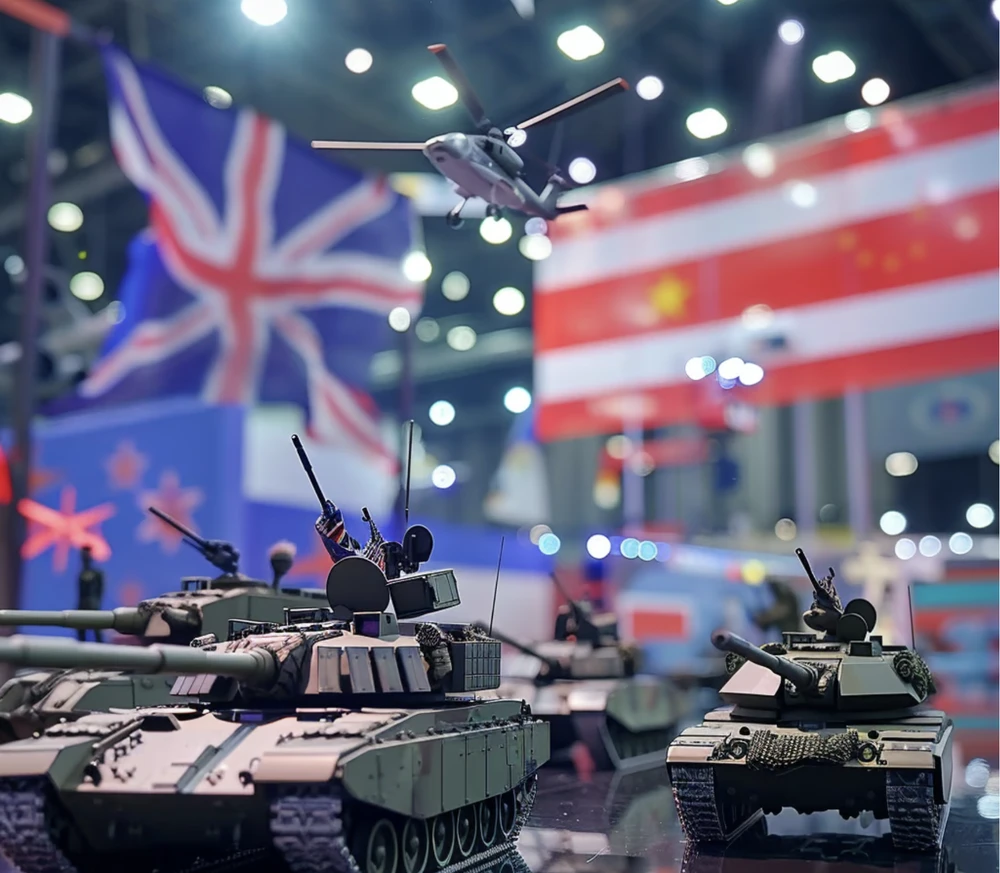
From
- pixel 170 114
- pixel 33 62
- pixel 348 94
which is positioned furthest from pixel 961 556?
pixel 33 62

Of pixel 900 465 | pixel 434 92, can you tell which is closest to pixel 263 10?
pixel 434 92

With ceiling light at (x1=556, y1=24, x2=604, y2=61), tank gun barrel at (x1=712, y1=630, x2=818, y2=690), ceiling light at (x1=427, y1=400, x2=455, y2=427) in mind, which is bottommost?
tank gun barrel at (x1=712, y1=630, x2=818, y2=690)

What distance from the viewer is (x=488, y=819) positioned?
10.1 meters

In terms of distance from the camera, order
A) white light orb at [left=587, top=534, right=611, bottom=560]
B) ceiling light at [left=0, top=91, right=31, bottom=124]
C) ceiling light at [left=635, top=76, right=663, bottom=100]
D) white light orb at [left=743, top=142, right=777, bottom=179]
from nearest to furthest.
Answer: ceiling light at [left=635, top=76, right=663, bottom=100] < ceiling light at [left=0, top=91, right=31, bottom=124] < white light orb at [left=743, top=142, right=777, bottom=179] < white light orb at [left=587, top=534, right=611, bottom=560]

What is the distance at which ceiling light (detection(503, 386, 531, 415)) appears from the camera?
93.0 feet

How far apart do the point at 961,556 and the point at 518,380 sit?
17.3m

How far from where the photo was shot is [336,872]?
7.75 m

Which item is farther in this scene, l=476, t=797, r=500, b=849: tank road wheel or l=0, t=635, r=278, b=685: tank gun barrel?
l=476, t=797, r=500, b=849: tank road wheel

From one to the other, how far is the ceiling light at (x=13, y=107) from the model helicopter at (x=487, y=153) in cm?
953

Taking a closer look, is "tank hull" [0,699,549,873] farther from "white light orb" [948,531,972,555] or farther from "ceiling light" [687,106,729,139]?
"white light orb" [948,531,972,555]

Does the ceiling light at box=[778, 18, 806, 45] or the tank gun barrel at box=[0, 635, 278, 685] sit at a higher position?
the ceiling light at box=[778, 18, 806, 45]

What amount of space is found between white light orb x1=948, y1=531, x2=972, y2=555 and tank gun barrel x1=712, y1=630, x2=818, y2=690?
12632mm

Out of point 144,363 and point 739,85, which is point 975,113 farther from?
point 144,363

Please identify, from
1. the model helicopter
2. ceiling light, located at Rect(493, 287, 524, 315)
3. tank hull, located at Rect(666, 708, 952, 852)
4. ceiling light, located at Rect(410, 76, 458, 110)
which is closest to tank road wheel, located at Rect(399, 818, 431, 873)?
tank hull, located at Rect(666, 708, 952, 852)
